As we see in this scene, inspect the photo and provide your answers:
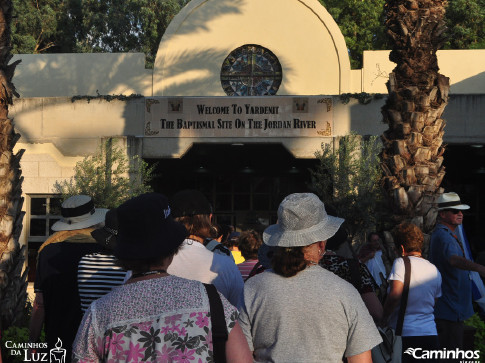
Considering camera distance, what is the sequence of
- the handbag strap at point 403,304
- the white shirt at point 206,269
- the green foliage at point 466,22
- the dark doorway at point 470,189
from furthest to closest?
the green foliage at point 466,22
the dark doorway at point 470,189
the handbag strap at point 403,304
the white shirt at point 206,269

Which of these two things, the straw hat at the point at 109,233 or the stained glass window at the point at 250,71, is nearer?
the straw hat at the point at 109,233

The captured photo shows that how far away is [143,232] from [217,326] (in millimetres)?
496

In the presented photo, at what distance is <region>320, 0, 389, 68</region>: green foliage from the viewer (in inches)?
1356

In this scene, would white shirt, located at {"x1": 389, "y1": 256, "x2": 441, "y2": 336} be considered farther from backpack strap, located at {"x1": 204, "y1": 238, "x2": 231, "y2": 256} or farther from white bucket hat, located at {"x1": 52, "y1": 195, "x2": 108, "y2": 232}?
white bucket hat, located at {"x1": 52, "y1": 195, "x2": 108, "y2": 232}

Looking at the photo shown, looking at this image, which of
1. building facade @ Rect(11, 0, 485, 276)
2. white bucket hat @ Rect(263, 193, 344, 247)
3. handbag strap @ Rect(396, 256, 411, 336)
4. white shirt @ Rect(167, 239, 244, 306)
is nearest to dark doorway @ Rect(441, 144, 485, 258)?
building facade @ Rect(11, 0, 485, 276)

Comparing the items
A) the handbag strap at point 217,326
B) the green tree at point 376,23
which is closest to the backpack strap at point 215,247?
the handbag strap at point 217,326

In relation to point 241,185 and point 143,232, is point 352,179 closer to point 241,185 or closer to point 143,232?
point 241,185

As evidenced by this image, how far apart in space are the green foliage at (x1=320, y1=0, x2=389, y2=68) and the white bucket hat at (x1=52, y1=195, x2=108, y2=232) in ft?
98.9

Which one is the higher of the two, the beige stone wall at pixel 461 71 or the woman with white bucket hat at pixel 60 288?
the beige stone wall at pixel 461 71

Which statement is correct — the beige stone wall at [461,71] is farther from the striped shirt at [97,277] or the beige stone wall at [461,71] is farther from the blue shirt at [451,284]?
the striped shirt at [97,277]

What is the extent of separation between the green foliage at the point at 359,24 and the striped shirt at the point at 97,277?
1221 inches

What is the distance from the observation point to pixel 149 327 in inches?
108

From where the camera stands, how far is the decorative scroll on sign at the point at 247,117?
17.7m

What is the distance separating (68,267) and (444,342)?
351 centimetres
